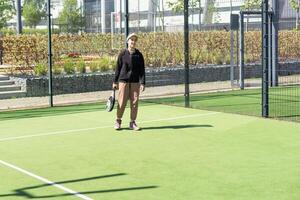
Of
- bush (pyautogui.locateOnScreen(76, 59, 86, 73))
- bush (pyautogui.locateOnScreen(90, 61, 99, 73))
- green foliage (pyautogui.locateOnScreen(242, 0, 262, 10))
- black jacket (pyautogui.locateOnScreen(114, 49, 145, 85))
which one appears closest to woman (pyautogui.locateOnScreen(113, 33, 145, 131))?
black jacket (pyautogui.locateOnScreen(114, 49, 145, 85))

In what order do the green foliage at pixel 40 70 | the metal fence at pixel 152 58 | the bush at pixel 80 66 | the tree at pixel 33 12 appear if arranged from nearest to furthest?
1. the metal fence at pixel 152 58
2. the green foliage at pixel 40 70
3. the bush at pixel 80 66
4. the tree at pixel 33 12

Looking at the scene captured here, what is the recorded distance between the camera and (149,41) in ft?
74.2

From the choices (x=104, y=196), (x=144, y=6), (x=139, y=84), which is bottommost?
(x=104, y=196)

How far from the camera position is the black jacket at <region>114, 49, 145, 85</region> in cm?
1046

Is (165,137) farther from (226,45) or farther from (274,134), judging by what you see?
(226,45)

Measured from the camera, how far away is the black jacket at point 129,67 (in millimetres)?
10461

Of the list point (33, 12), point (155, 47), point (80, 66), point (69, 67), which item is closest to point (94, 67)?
point (80, 66)

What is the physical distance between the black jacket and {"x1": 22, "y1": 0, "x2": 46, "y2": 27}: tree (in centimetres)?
4687

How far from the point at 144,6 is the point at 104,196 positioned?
27.5 metres

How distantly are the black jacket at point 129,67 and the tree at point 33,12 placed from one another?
46.9 metres

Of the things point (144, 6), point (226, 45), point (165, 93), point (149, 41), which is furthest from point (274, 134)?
point (144, 6)

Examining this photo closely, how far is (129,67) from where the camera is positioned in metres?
10.5

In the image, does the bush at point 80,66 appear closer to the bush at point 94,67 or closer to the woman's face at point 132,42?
the bush at point 94,67

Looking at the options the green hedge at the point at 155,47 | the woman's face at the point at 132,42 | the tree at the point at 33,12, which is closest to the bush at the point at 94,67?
the green hedge at the point at 155,47
